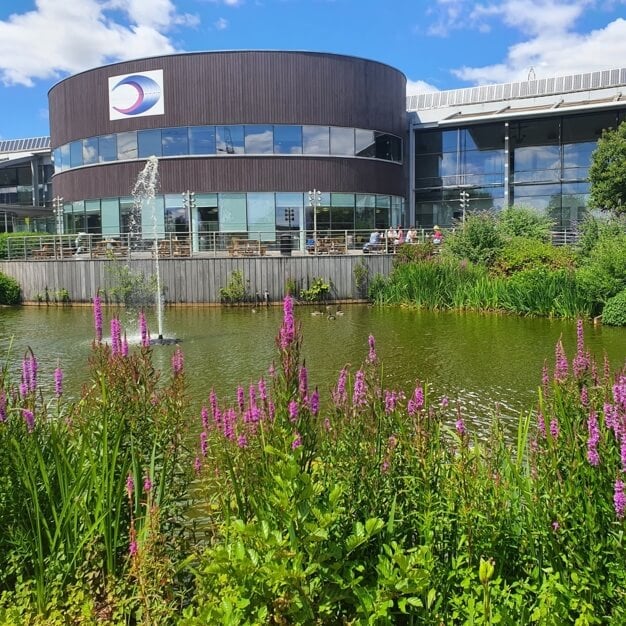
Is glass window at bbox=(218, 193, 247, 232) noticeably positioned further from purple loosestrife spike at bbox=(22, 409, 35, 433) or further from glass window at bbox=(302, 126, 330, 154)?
purple loosestrife spike at bbox=(22, 409, 35, 433)

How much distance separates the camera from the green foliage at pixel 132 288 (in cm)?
2252

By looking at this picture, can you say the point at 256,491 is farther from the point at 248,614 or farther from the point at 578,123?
the point at 578,123

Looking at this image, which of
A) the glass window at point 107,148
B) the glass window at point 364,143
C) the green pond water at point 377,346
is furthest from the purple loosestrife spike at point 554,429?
the glass window at point 107,148

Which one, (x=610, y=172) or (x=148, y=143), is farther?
(x=148, y=143)

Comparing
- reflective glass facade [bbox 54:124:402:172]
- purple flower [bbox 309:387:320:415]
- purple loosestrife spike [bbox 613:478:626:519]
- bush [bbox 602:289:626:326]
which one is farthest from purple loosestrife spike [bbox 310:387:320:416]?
reflective glass facade [bbox 54:124:402:172]

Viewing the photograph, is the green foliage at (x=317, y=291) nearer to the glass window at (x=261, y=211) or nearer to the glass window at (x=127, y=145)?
the glass window at (x=261, y=211)

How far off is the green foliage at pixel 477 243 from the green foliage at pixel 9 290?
49.4 feet

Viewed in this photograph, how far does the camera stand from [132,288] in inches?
890

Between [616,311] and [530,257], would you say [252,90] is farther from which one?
[616,311]

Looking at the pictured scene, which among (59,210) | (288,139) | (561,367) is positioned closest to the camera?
(561,367)

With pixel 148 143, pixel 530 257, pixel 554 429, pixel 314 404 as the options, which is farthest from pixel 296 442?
pixel 148 143

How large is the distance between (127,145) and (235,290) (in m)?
12.7

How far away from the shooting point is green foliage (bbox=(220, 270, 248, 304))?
2198 cm

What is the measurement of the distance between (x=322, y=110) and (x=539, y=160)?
12065mm
